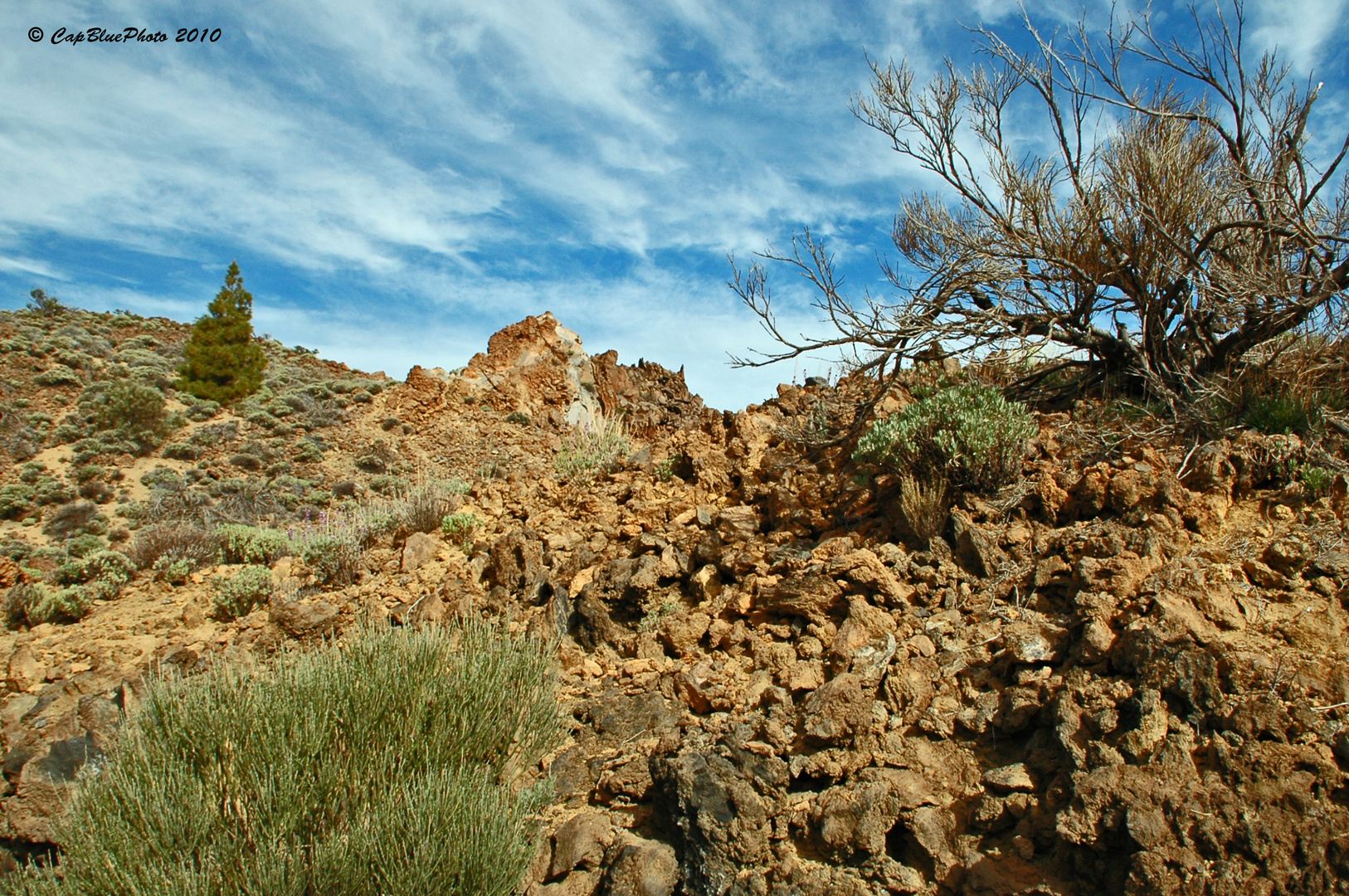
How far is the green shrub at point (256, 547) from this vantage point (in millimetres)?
7559

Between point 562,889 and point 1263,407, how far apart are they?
14.1ft

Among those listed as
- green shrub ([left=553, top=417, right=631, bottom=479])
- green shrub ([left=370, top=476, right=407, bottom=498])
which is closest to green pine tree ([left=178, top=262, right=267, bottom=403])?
green shrub ([left=370, top=476, right=407, bottom=498])

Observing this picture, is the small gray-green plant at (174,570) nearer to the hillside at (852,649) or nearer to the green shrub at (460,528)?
the hillside at (852,649)

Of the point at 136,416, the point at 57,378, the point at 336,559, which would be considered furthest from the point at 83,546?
the point at 57,378

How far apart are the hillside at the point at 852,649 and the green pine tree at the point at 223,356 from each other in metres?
15.0

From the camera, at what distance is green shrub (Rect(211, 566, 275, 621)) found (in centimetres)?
623

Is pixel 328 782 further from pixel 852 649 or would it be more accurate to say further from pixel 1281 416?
pixel 1281 416

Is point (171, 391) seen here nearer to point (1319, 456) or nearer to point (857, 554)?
point (857, 554)

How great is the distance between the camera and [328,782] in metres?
2.97

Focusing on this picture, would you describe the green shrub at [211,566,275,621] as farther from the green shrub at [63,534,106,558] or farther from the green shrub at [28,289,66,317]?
the green shrub at [28,289,66,317]

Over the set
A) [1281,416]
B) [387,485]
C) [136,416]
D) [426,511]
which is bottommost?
[426,511]

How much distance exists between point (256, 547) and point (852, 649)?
246 inches

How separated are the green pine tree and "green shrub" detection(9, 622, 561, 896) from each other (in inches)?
821

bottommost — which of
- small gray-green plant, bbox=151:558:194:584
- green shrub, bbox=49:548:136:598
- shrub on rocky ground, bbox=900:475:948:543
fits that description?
green shrub, bbox=49:548:136:598
